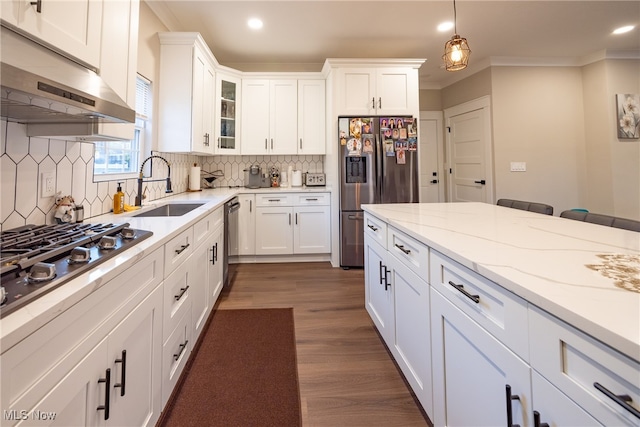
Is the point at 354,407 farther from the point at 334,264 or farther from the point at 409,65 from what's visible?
the point at 409,65

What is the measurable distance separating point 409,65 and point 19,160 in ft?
12.8

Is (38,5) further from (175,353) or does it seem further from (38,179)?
(175,353)

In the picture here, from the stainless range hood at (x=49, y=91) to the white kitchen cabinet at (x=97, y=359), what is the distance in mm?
615

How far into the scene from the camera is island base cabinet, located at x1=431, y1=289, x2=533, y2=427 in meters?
0.74

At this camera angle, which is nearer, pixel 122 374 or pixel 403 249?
pixel 122 374

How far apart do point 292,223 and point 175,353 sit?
243 cm

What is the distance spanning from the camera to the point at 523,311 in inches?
27.5

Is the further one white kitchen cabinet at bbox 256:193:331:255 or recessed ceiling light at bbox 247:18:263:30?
white kitchen cabinet at bbox 256:193:331:255

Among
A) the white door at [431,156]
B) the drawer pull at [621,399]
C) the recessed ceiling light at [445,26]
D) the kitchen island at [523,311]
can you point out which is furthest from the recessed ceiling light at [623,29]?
the drawer pull at [621,399]

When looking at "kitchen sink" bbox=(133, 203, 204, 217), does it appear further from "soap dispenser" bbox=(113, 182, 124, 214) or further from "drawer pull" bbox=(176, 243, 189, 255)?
"drawer pull" bbox=(176, 243, 189, 255)

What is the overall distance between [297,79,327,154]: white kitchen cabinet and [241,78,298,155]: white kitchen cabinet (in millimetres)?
72

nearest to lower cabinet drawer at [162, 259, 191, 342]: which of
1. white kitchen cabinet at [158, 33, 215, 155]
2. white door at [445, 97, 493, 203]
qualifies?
white kitchen cabinet at [158, 33, 215, 155]

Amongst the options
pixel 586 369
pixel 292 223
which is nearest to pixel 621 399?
pixel 586 369

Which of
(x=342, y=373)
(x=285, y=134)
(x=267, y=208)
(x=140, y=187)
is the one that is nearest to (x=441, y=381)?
(x=342, y=373)
